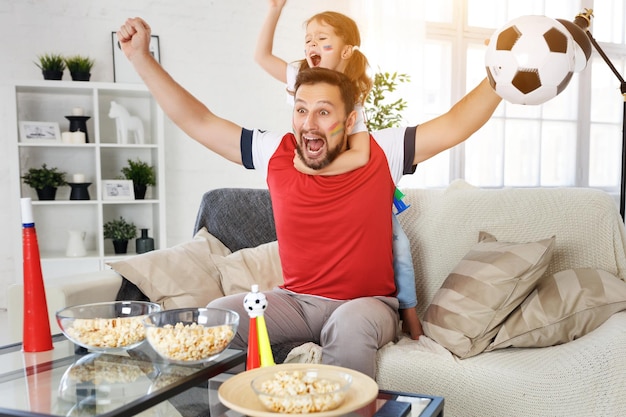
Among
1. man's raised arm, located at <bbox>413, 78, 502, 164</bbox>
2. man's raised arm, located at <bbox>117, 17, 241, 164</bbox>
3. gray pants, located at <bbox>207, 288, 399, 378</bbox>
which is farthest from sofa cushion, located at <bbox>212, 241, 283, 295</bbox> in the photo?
man's raised arm, located at <bbox>413, 78, 502, 164</bbox>

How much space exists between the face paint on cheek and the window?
108 inches

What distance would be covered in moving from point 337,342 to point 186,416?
55 centimetres

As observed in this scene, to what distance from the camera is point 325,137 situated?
5.96ft

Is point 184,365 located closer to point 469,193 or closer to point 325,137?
point 325,137

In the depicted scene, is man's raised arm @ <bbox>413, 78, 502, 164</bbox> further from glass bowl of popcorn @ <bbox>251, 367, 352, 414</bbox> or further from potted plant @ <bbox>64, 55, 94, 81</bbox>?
potted plant @ <bbox>64, 55, 94, 81</bbox>

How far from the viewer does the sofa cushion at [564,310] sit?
5.57 feet

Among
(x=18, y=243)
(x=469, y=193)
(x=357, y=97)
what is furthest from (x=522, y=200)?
(x=18, y=243)

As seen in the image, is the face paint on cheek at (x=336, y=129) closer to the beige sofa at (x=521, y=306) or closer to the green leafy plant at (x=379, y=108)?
the beige sofa at (x=521, y=306)

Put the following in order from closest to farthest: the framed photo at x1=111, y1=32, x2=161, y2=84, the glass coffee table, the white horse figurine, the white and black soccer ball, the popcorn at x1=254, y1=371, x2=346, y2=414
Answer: the popcorn at x1=254, y1=371, x2=346, y2=414
the glass coffee table
the white and black soccer ball
the white horse figurine
the framed photo at x1=111, y1=32, x2=161, y2=84

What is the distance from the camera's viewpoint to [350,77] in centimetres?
204

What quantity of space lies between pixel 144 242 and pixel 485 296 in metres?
2.69

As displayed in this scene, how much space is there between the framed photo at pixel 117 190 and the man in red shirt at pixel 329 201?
2.16 metres

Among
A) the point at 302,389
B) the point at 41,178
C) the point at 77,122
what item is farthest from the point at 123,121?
the point at 302,389

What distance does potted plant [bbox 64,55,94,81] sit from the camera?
3.84 meters
